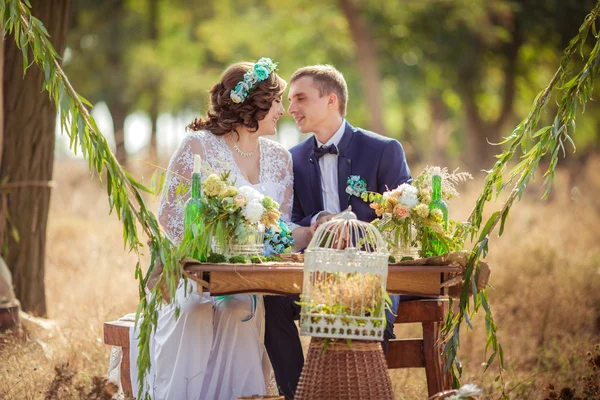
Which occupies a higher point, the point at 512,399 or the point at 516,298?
the point at 516,298

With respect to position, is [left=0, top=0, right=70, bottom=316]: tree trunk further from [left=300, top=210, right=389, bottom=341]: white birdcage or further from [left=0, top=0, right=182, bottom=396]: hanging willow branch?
[left=300, top=210, right=389, bottom=341]: white birdcage

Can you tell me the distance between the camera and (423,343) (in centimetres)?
484

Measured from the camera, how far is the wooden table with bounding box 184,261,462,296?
3.79 m

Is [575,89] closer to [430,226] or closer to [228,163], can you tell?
[430,226]

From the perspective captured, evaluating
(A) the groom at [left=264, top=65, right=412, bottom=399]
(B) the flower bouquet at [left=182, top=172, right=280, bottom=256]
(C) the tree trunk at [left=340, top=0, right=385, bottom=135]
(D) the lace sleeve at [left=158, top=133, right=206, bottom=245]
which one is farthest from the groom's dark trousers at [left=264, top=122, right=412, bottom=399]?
(C) the tree trunk at [left=340, top=0, right=385, bottom=135]

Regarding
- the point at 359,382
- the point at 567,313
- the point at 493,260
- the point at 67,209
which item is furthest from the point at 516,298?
the point at 67,209

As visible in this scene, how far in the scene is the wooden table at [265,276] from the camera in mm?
3787

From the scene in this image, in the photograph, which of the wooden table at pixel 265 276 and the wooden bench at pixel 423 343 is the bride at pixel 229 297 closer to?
the wooden table at pixel 265 276

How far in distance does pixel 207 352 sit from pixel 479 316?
12.7 ft

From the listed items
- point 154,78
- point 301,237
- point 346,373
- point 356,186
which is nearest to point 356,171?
point 356,186

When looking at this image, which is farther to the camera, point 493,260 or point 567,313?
point 493,260

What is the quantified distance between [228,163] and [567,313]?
423cm

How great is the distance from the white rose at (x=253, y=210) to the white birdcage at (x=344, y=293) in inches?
14.7

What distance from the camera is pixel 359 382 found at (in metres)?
3.61
